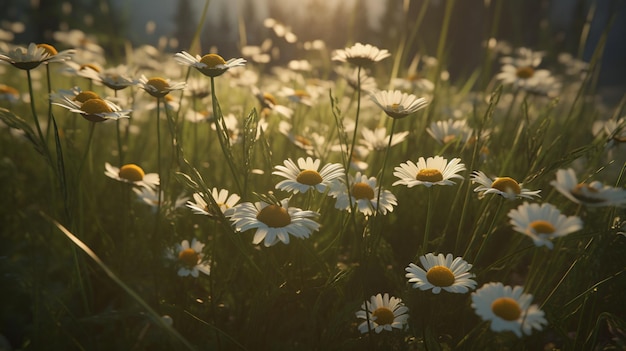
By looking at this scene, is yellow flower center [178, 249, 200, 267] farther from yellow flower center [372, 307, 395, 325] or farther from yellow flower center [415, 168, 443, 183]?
yellow flower center [415, 168, 443, 183]

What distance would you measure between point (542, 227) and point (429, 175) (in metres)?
0.39

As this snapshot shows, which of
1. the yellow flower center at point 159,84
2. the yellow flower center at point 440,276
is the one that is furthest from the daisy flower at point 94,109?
the yellow flower center at point 440,276

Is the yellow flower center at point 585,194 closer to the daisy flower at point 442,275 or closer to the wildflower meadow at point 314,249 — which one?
the wildflower meadow at point 314,249

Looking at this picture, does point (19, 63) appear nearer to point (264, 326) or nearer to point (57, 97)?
point (57, 97)

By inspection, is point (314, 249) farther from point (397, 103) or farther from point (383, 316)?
point (397, 103)

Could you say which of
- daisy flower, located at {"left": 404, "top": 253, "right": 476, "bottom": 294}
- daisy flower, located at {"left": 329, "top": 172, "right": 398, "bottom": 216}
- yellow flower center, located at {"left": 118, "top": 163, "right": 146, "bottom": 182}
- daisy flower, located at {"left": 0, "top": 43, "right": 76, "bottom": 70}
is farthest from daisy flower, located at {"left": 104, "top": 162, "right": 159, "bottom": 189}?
daisy flower, located at {"left": 404, "top": 253, "right": 476, "bottom": 294}

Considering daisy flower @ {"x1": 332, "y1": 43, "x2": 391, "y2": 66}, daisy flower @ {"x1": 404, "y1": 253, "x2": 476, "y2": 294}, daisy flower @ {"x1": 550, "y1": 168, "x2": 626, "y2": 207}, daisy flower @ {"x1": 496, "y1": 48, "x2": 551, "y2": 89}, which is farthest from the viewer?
daisy flower @ {"x1": 496, "y1": 48, "x2": 551, "y2": 89}

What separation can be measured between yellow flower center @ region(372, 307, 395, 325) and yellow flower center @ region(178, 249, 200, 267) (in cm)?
51

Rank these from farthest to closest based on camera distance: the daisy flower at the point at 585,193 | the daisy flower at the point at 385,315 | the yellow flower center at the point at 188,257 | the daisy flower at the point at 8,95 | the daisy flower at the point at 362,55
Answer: the daisy flower at the point at 8,95
the daisy flower at the point at 362,55
the yellow flower center at the point at 188,257
the daisy flower at the point at 385,315
the daisy flower at the point at 585,193

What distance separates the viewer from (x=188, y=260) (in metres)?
1.40

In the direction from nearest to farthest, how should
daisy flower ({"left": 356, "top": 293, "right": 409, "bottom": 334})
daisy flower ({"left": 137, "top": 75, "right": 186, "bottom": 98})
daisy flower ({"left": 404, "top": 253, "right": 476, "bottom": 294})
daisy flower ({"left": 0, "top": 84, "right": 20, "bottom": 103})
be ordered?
daisy flower ({"left": 404, "top": 253, "right": 476, "bottom": 294}) < daisy flower ({"left": 356, "top": 293, "right": 409, "bottom": 334}) < daisy flower ({"left": 137, "top": 75, "right": 186, "bottom": 98}) < daisy flower ({"left": 0, "top": 84, "right": 20, "bottom": 103})

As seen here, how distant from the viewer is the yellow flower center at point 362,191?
1.34 meters

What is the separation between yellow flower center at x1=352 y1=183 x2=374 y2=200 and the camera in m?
1.34

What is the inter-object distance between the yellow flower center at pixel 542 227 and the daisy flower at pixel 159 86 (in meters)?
0.84
